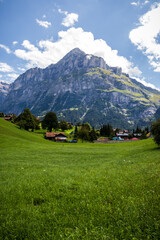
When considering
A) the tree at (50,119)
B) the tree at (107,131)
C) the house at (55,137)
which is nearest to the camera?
the house at (55,137)

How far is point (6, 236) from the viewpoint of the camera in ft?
12.1

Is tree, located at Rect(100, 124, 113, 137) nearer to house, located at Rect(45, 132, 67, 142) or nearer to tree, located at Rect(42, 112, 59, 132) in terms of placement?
house, located at Rect(45, 132, 67, 142)

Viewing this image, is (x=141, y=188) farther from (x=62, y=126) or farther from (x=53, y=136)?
(x=62, y=126)

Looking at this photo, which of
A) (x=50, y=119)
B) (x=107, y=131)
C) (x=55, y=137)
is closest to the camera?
(x=50, y=119)

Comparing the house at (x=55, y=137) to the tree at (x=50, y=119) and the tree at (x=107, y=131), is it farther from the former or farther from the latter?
the tree at (x=107, y=131)

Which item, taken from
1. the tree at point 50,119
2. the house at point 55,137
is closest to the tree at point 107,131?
the house at point 55,137

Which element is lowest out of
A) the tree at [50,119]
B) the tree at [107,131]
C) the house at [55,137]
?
the house at [55,137]

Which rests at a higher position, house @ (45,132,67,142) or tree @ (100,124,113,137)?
tree @ (100,124,113,137)

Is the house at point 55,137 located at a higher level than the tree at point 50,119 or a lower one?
lower

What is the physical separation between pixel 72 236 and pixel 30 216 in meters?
1.84

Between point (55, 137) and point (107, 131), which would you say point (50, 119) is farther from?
point (107, 131)

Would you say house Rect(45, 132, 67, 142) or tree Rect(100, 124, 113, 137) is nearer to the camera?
house Rect(45, 132, 67, 142)

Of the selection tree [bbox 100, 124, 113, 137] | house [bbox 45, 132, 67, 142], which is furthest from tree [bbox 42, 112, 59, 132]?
tree [bbox 100, 124, 113, 137]

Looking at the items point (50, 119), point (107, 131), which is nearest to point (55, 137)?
point (50, 119)
